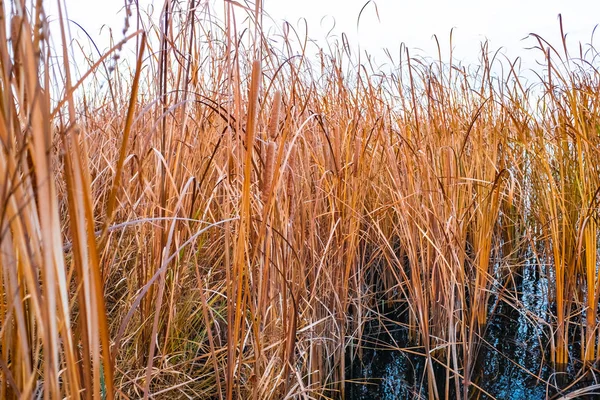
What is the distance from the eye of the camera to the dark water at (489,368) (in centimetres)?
140

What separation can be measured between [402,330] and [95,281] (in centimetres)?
146

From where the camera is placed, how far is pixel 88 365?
1.70 feet

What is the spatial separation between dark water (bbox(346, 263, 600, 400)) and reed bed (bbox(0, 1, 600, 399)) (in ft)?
0.14

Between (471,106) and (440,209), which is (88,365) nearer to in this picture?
(440,209)

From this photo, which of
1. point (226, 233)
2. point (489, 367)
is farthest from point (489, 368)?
point (226, 233)

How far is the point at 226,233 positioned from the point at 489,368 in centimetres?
105

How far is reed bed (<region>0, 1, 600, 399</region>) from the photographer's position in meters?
0.45

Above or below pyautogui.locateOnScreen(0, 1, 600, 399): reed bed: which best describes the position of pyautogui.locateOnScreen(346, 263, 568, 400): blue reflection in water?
below

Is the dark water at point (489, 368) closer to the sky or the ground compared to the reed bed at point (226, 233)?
closer to the ground

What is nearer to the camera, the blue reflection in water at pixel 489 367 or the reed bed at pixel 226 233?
the reed bed at pixel 226 233

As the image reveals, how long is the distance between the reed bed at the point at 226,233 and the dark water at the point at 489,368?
0.14 ft

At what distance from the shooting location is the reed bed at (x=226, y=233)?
448 mm

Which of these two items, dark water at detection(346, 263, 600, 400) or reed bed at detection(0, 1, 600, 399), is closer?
reed bed at detection(0, 1, 600, 399)

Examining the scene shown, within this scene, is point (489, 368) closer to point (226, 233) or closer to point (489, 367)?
point (489, 367)
